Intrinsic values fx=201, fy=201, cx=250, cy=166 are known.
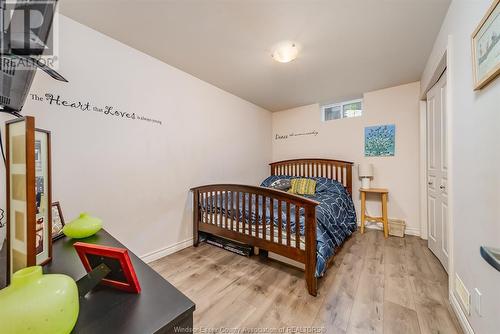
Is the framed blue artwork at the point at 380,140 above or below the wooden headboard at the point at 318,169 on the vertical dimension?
above

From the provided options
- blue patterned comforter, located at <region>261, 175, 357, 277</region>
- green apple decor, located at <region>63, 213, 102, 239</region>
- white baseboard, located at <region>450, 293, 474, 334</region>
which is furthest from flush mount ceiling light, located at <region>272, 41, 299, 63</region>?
white baseboard, located at <region>450, 293, 474, 334</region>

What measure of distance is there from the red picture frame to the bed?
130 centimetres

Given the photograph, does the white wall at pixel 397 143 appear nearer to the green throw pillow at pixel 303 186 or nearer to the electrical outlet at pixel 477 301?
the green throw pillow at pixel 303 186

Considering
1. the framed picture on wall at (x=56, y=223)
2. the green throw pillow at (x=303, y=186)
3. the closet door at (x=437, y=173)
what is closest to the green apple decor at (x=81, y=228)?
the framed picture on wall at (x=56, y=223)

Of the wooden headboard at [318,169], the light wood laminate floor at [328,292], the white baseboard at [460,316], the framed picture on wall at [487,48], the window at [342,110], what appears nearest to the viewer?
the framed picture on wall at [487,48]

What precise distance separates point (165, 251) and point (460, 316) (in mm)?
2548

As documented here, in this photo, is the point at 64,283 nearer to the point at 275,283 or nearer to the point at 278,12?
the point at 275,283

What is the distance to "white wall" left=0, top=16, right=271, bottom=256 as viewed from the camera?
1.65 meters

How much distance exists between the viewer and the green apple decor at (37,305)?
→ 0.41m

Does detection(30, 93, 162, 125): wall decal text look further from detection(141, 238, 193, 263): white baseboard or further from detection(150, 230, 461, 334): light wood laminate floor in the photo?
detection(150, 230, 461, 334): light wood laminate floor

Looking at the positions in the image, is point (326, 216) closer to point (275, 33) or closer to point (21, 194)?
point (275, 33)

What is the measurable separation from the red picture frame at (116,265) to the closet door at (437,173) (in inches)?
96.6

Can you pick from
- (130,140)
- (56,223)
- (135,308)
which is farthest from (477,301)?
(130,140)

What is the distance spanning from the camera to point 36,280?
18.4 inches
